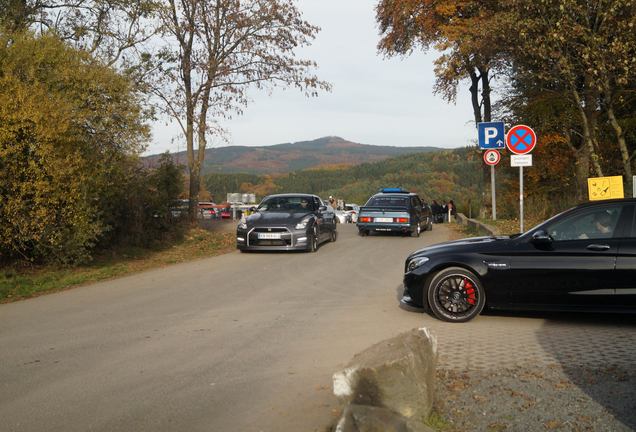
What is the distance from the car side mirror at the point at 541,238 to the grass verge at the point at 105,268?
26.7ft

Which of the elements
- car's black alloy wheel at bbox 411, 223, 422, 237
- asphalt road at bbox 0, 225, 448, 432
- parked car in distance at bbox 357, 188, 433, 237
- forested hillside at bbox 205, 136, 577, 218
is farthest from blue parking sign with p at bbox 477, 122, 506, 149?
forested hillside at bbox 205, 136, 577, 218

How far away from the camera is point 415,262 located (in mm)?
8898

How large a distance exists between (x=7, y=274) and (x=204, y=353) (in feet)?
24.4

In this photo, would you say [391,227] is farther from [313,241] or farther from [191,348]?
[191,348]

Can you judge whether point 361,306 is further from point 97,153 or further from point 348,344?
point 97,153

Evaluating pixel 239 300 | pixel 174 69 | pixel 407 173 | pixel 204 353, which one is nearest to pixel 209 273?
pixel 239 300

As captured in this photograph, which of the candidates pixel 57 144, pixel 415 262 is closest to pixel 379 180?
pixel 57 144

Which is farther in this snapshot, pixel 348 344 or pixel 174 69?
pixel 174 69

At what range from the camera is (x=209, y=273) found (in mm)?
14062

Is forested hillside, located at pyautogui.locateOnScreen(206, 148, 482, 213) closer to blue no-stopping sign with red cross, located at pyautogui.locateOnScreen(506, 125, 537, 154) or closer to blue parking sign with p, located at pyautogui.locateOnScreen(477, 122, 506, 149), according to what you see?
blue parking sign with p, located at pyautogui.locateOnScreen(477, 122, 506, 149)

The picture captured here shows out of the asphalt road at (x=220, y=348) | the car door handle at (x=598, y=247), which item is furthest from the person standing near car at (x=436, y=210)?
the car door handle at (x=598, y=247)

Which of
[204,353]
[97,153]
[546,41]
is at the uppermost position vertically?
[546,41]

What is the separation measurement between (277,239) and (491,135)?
770cm

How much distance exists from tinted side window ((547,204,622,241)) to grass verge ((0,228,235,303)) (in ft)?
27.9
